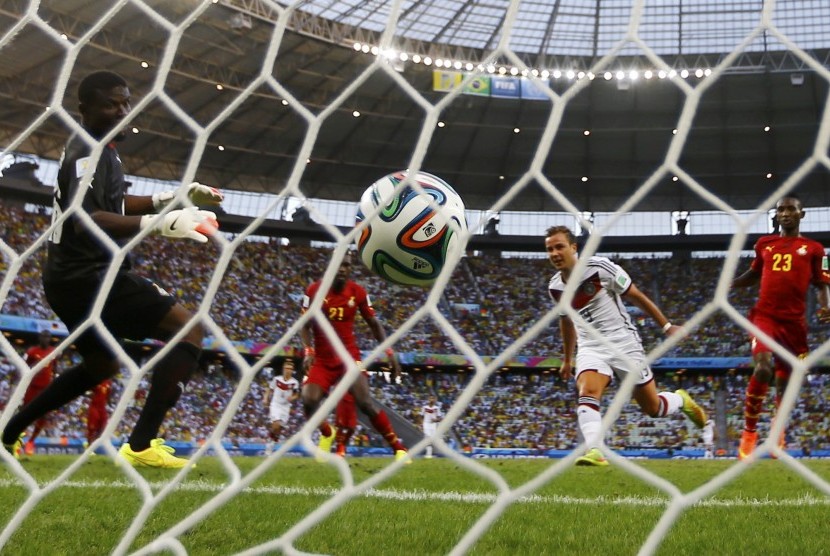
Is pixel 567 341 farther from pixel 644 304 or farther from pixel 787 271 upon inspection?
pixel 787 271

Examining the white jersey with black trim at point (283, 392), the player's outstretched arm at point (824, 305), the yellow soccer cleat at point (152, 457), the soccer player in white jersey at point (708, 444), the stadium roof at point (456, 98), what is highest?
the stadium roof at point (456, 98)

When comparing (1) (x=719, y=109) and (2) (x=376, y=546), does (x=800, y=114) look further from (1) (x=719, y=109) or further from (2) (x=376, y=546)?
(2) (x=376, y=546)

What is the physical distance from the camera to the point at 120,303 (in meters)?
3.16

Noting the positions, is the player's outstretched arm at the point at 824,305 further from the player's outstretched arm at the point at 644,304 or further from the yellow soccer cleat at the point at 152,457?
the yellow soccer cleat at the point at 152,457

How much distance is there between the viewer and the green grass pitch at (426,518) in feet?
6.82

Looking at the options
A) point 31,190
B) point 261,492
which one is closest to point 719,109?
point 31,190

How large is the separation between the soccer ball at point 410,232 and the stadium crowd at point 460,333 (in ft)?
44.5

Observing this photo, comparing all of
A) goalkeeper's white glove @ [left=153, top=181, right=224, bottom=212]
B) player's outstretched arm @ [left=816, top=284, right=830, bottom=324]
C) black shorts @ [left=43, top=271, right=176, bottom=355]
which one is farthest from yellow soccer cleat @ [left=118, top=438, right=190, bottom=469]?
player's outstretched arm @ [left=816, top=284, right=830, bottom=324]

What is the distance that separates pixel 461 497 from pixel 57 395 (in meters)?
1.89

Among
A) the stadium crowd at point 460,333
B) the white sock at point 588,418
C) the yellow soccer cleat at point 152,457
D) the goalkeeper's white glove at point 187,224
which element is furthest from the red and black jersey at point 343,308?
the stadium crowd at point 460,333

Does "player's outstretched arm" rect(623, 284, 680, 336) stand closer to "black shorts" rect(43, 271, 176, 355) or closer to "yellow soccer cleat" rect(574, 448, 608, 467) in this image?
"yellow soccer cleat" rect(574, 448, 608, 467)

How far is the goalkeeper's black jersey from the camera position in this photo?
300 cm

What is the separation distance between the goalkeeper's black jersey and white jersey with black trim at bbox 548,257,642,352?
8.58 feet

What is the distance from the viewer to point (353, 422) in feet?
26.3
